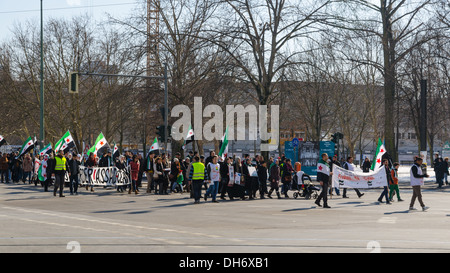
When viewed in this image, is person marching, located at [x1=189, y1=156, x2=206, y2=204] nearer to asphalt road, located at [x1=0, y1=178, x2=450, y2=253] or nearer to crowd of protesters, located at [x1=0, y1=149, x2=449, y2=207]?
crowd of protesters, located at [x1=0, y1=149, x2=449, y2=207]

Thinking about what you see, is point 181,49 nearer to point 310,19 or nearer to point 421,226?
point 310,19

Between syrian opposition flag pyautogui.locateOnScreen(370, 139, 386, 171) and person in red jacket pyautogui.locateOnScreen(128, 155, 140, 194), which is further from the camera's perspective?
person in red jacket pyautogui.locateOnScreen(128, 155, 140, 194)

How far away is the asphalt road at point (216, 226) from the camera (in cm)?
1011

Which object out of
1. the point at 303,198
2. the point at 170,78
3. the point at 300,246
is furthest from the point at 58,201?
the point at 170,78

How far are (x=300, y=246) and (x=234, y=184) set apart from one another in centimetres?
1350

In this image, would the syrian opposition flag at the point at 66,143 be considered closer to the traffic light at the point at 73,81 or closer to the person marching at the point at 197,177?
the traffic light at the point at 73,81

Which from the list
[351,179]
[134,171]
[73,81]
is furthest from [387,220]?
[73,81]

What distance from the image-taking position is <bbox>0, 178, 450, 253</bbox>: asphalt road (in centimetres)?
1011

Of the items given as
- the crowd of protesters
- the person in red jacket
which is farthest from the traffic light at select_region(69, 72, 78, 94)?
the person in red jacket

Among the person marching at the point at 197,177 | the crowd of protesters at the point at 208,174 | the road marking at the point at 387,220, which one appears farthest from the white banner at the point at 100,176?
the road marking at the point at 387,220

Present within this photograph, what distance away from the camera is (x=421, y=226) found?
14.1 m

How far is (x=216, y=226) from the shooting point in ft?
45.6

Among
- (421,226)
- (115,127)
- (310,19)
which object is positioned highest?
(310,19)

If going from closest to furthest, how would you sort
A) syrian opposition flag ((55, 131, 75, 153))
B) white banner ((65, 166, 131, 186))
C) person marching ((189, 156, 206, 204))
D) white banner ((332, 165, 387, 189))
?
1. person marching ((189, 156, 206, 204))
2. white banner ((332, 165, 387, 189))
3. white banner ((65, 166, 131, 186))
4. syrian opposition flag ((55, 131, 75, 153))
